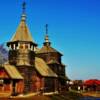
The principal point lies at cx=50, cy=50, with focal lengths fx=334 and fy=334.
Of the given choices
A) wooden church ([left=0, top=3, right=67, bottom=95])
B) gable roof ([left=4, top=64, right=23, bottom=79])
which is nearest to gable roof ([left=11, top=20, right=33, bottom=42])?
wooden church ([left=0, top=3, right=67, bottom=95])

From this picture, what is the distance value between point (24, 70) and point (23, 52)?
3.72 metres

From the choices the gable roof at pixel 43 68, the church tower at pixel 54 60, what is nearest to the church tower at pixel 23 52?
the gable roof at pixel 43 68

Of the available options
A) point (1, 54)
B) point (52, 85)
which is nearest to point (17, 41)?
point (52, 85)

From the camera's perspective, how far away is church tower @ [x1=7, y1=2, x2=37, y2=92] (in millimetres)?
63906

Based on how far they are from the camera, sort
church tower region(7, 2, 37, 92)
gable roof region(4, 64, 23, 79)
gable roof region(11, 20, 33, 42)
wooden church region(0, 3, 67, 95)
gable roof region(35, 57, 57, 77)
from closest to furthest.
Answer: gable roof region(4, 64, 23, 79)
wooden church region(0, 3, 67, 95)
church tower region(7, 2, 37, 92)
gable roof region(11, 20, 33, 42)
gable roof region(35, 57, 57, 77)

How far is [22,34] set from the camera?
66.5 m

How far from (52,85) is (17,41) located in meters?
14.5

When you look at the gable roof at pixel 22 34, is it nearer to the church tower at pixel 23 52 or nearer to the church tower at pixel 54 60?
the church tower at pixel 23 52

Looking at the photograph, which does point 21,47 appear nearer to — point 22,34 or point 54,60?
point 22,34

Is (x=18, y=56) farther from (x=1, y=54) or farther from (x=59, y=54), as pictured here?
(x=1, y=54)

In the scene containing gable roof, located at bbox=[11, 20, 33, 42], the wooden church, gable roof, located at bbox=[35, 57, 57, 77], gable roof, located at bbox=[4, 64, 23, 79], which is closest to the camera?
gable roof, located at bbox=[4, 64, 23, 79]

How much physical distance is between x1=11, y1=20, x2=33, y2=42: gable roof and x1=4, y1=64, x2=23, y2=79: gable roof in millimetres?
6016

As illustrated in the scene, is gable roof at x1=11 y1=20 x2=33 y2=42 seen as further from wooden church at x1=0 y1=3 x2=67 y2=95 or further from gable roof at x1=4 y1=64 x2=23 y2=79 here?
gable roof at x1=4 y1=64 x2=23 y2=79

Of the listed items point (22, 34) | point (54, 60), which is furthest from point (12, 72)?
point (54, 60)
